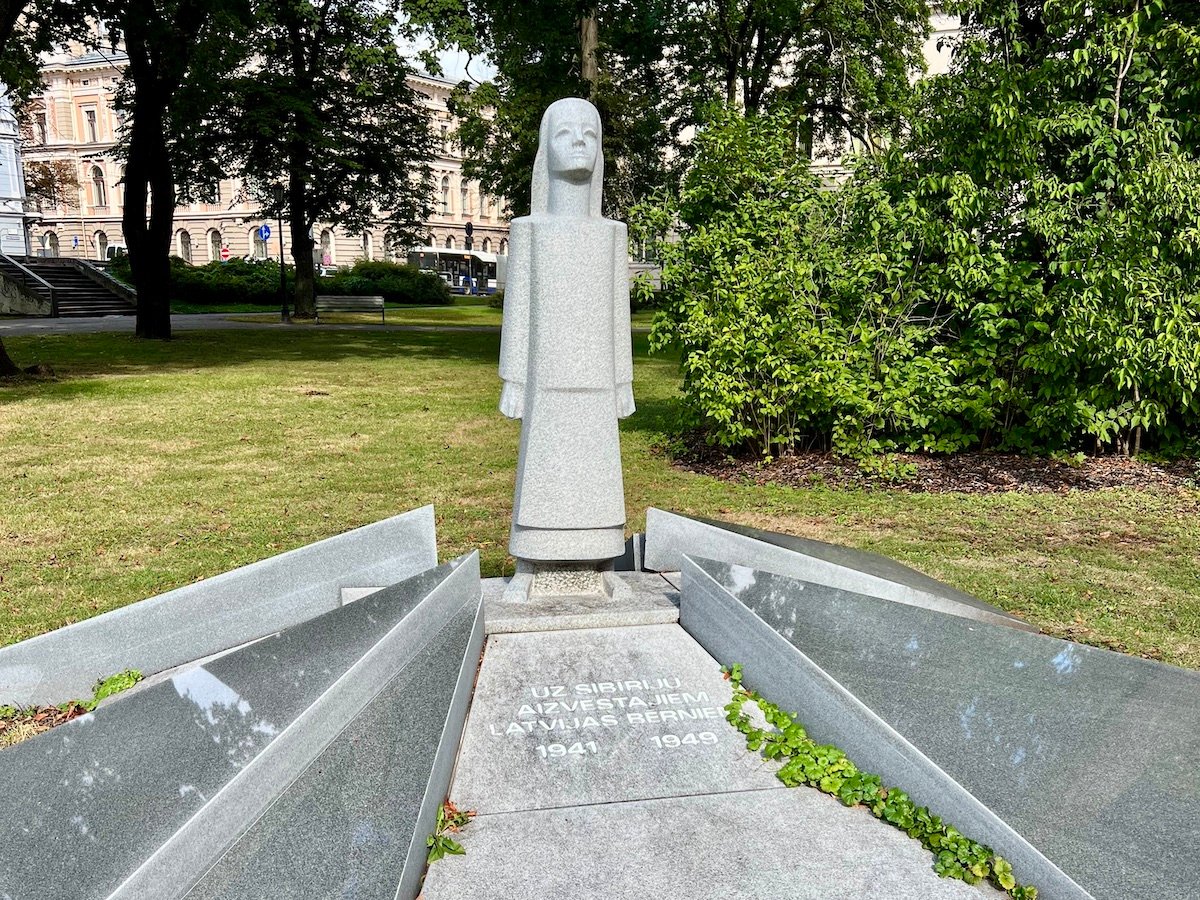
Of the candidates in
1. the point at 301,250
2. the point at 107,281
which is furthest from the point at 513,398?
the point at 107,281

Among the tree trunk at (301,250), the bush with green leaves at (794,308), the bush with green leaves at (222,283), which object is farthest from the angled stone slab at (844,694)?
the bush with green leaves at (222,283)

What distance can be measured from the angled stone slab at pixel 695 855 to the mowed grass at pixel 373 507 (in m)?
2.84

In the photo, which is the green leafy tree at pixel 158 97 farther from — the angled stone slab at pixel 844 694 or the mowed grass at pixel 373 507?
the angled stone slab at pixel 844 694

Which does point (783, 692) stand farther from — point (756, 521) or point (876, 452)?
point (876, 452)

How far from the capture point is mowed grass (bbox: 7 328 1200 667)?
5.96m

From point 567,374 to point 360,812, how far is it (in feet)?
7.92

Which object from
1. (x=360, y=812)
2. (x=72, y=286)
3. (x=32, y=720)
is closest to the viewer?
(x=360, y=812)

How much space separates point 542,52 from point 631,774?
21573mm

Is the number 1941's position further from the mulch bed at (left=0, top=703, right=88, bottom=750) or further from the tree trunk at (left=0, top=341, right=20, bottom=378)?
the tree trunk at (left=0, top=341, right=20, bottom=378)

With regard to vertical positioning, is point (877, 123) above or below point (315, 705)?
above

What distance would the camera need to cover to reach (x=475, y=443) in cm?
1127

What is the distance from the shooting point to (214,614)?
15.2ft

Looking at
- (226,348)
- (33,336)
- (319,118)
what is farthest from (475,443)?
(319,118)

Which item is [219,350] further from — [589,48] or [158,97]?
[589,48]
